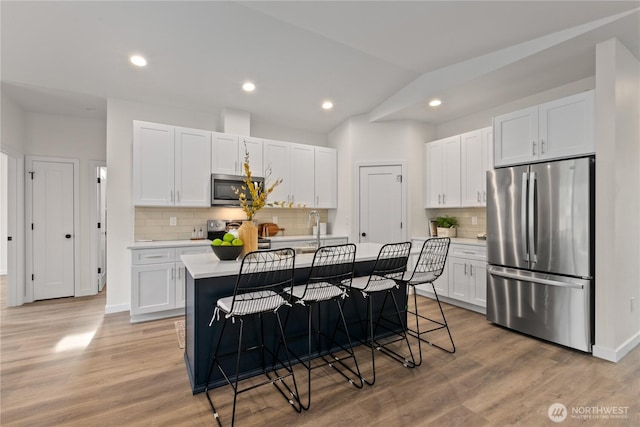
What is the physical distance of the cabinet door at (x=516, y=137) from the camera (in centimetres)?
319

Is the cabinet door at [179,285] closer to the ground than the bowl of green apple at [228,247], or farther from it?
closer to the ground

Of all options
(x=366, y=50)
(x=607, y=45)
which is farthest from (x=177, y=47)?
(x=607, y=45)

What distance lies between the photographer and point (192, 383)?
7.29ft

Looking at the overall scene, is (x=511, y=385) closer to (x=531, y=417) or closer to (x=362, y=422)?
(x=531, y=417)

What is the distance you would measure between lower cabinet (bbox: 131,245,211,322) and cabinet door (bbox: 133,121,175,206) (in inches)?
26.8

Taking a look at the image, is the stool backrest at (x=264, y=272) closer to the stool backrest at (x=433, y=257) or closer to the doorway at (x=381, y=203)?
the stool backrest at (x=433, y=257)

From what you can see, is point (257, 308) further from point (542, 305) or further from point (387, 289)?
point (542, 305)

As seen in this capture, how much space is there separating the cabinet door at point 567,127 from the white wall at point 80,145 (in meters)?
5.99

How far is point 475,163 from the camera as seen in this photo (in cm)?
424

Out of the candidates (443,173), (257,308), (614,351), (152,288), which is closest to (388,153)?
(443,173)

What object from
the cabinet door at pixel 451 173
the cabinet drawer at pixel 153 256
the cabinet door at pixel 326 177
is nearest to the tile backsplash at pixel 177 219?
the cabinet drawer at pixel 153 256

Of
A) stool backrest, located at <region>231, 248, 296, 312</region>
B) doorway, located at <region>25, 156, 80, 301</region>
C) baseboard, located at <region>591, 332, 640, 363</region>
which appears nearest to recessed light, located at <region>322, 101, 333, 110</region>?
stool backrest, located at <region>231, 248, 296, 312</region>

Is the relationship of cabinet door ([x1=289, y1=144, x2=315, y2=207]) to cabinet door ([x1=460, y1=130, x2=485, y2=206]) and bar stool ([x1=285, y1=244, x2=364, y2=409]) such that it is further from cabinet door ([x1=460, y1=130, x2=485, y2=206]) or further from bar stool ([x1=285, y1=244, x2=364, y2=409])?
bar stool ([x1=285, y1=244, x2=364, y2=409])

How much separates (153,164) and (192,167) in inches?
18.2
